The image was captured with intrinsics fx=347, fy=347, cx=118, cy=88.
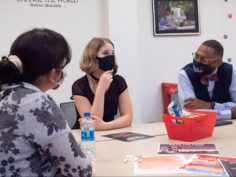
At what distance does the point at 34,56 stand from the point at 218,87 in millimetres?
1950

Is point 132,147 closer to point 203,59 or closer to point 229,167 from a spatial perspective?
point 229,167

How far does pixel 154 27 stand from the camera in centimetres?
407

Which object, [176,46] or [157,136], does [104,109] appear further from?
[176,46]

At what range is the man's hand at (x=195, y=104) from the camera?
2619 millimetres

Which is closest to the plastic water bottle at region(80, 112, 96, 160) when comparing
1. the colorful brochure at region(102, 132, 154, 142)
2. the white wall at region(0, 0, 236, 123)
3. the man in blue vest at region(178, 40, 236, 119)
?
the colorful brochure at region(102, 132, 154, 142)

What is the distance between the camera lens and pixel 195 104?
2621 mm

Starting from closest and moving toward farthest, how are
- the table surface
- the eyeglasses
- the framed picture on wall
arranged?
the table surface < the eyeglasses < the framed picture on wall

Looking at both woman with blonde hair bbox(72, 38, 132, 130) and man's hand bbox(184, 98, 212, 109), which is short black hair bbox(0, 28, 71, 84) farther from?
man's hand bbox(184, 98, 212, 109)

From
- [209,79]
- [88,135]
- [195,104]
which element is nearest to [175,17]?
[209,79]

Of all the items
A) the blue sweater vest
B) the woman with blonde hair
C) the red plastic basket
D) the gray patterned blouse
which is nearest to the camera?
the gray patterned blouse

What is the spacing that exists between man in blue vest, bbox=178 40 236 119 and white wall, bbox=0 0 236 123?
1.06 m

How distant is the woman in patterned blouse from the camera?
1.20 metres

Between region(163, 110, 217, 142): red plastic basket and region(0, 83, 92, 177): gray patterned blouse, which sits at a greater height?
region(0, 83, 92, 177): gray patterned blouse

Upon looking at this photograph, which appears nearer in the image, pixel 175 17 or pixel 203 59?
pixel 203 59
